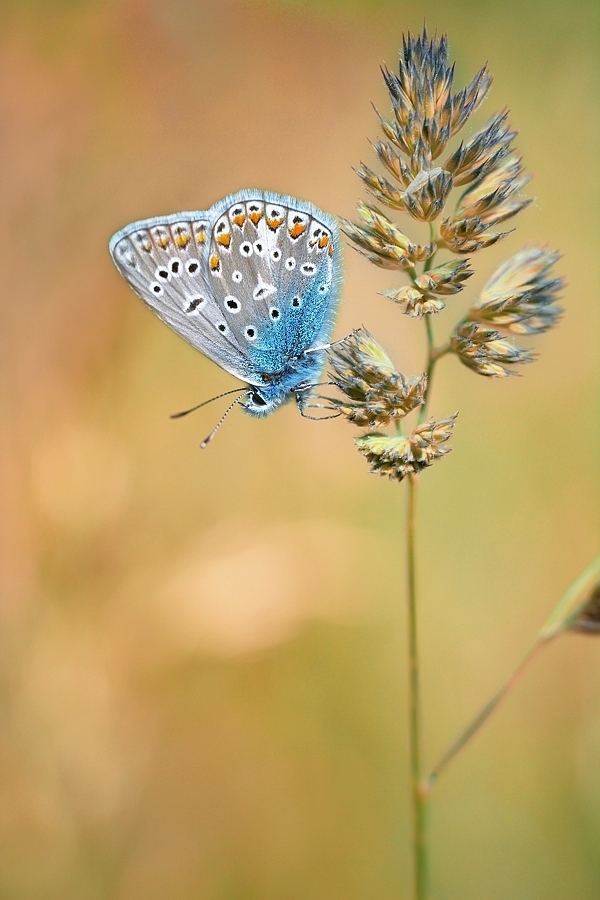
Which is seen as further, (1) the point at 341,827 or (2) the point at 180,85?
(2) the point at 180,85

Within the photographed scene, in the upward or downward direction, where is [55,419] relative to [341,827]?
upward

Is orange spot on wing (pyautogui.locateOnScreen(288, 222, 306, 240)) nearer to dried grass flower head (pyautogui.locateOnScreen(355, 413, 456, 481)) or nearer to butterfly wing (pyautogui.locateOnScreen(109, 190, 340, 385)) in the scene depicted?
butterfly wing (pyautogui.locateOnScreen(109, 190, 340, 385))

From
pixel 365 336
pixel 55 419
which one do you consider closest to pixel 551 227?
pixel 365 336

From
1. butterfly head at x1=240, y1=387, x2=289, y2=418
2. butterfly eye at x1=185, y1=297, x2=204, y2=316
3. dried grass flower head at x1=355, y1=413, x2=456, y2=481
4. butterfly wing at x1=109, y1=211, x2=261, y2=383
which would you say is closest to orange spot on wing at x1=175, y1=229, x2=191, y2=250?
butterfly wing at x1=109, y1=211, x2=261, y2=383

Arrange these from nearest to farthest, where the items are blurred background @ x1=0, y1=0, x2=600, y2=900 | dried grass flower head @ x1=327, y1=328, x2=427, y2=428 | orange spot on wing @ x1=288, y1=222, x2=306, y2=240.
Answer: dried grass flower head @ x1=327, y1=328, x2=427, y2=428 → orange spot on wing @ x1=288, y1=222, x2=306, y2=240 → blurred background @ x1=0, y1=0, x2=600, y2=900

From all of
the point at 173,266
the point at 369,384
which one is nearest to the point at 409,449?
the point at 369,384

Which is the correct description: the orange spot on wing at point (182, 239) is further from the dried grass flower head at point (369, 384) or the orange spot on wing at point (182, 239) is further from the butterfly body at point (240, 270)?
the dried grass flower head at point (369, 384)

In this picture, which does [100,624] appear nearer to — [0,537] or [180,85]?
[0,537]
